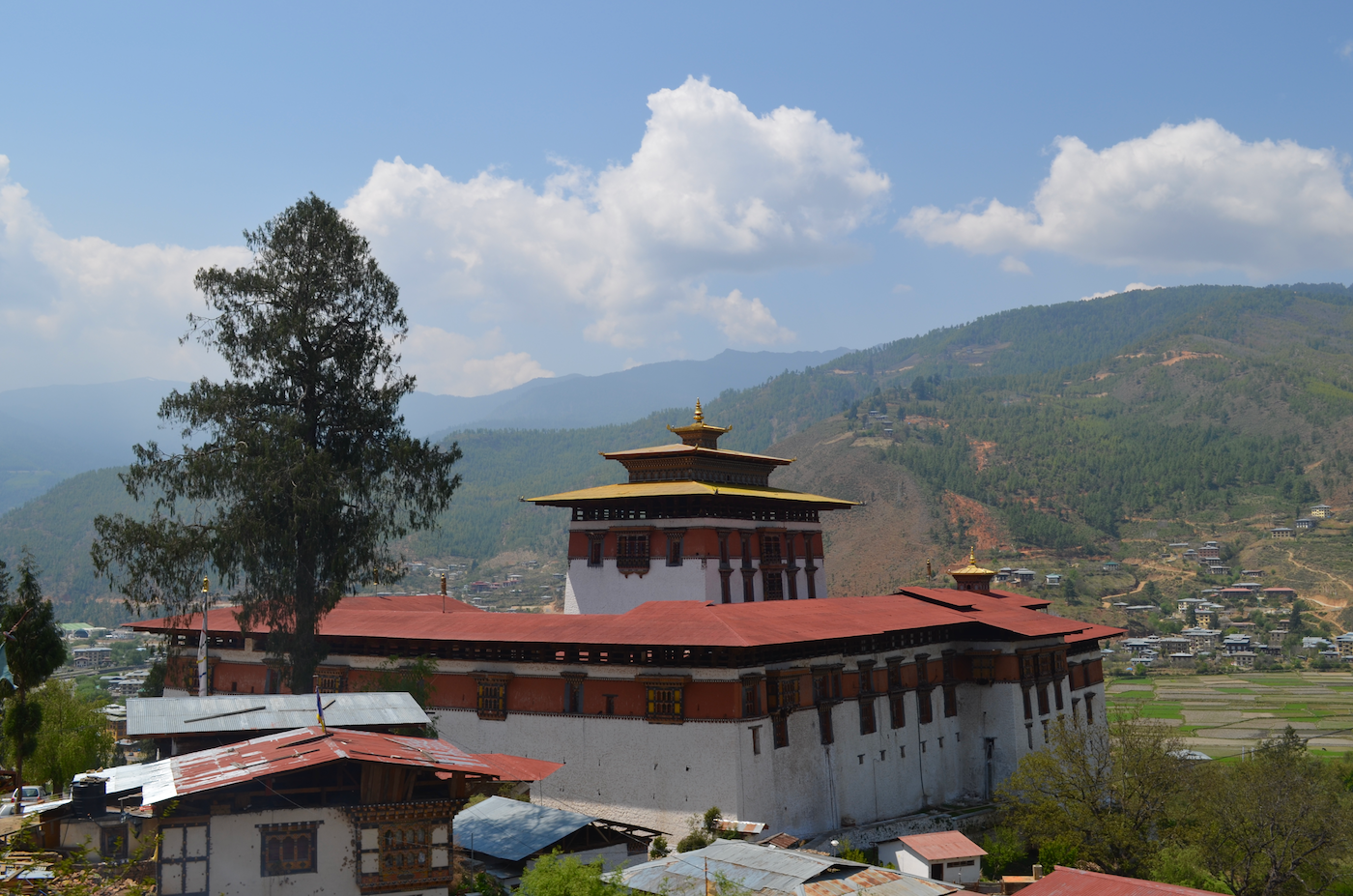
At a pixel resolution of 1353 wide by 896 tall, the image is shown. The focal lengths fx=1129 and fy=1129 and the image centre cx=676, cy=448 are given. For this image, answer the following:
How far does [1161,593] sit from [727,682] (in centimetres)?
17451

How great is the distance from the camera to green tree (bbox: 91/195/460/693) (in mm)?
36188

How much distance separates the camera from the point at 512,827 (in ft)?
106

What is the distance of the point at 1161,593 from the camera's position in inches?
7466

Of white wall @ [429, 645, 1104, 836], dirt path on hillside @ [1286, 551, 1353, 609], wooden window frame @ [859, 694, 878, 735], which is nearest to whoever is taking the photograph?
white wall @ [429, 645, 1104, 836]

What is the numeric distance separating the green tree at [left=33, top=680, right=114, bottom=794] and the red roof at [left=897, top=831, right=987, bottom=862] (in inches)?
1148

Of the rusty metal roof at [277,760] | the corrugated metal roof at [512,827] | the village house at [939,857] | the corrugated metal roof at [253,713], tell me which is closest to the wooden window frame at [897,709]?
the village house at [939,857]

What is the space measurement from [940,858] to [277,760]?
21.7 metres

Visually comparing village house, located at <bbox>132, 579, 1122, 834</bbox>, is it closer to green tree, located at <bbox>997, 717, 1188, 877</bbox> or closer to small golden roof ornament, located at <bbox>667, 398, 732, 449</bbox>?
green tree, located at <bbox>997, 717, 1188, 877</bbox>

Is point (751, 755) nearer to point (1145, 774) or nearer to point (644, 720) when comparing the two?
point (644, 720)

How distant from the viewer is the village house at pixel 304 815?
2245cm

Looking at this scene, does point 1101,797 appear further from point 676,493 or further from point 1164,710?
point 1164,710

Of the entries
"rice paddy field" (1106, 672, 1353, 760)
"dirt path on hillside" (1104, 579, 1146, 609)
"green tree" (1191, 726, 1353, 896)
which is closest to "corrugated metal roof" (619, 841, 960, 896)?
"green tree" (1191, 726, 1353, 896)

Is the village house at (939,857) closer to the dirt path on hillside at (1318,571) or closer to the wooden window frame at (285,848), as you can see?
the wooden window frame at (285,848)

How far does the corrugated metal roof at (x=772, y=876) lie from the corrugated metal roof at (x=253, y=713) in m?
7.47
